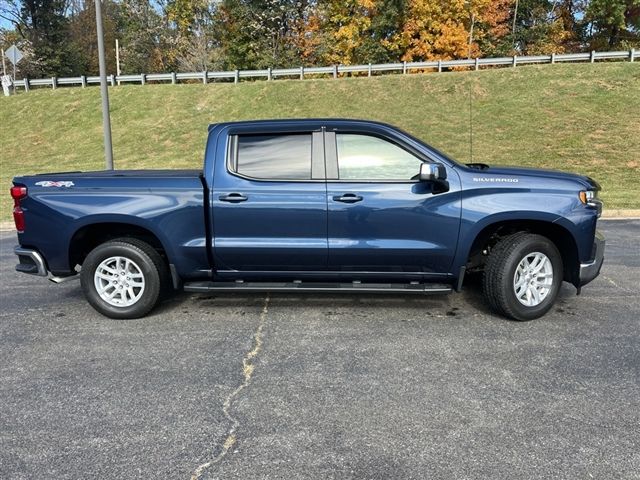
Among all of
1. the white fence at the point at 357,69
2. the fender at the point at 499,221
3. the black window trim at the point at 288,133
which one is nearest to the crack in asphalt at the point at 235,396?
the black window trim at the point at 288,133

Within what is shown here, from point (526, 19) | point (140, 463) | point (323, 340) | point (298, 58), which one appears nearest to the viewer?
point (140, 463)

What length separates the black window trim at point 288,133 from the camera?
4.71 meters

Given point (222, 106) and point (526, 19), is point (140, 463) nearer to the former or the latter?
point (222, 106)

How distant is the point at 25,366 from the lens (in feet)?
13.1

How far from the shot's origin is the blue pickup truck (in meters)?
4.59

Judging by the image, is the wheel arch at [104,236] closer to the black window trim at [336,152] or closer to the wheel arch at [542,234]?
the black window trim at [336,152]

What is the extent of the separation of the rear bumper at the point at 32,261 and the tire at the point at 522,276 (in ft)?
13.7

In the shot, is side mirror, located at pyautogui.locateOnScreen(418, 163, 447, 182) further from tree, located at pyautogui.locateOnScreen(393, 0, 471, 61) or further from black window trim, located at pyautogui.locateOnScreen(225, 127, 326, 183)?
tree, located at pyautogui.locateOnScreen(393, 0, 471, 61)

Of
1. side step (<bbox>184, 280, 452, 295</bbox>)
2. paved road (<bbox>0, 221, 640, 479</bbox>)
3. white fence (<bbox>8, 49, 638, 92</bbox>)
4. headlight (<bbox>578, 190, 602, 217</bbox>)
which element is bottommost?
paved road (<bbox>0, 221, 640, 479</bbox>)

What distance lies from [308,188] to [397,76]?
85.1 feet

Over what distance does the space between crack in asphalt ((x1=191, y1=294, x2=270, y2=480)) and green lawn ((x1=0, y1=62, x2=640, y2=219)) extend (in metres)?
14.5

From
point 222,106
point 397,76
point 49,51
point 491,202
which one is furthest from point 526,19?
point 491,202

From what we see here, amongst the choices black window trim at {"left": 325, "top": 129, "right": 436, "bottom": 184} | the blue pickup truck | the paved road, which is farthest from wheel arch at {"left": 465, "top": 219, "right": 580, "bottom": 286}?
black window trim at {"left": 325, "top": 129, "right": 436, "bottom": 184}

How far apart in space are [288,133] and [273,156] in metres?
0.26
